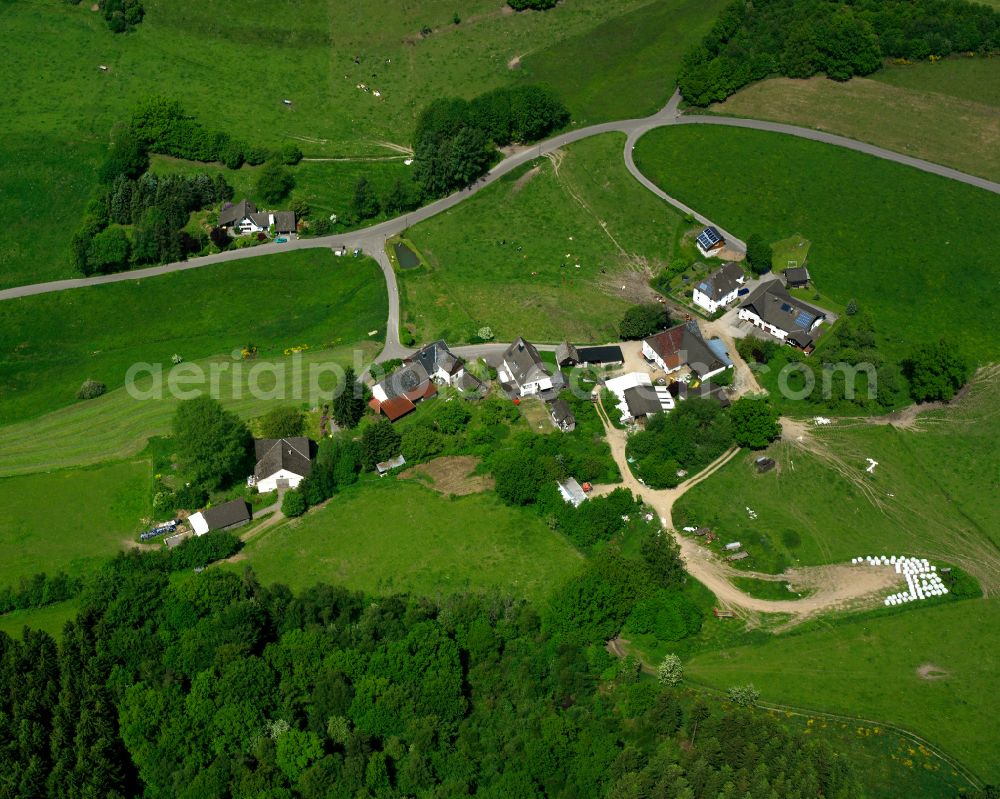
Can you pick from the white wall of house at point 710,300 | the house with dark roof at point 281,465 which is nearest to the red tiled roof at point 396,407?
the house with dark roof at point 281,465

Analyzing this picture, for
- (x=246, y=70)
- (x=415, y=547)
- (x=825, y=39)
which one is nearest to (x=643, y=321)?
(x=415, y=547)

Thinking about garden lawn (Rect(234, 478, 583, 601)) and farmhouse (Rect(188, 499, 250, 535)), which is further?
farmhouse (Rect(188, 499, 250, 535))

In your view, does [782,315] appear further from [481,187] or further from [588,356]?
[481,187]

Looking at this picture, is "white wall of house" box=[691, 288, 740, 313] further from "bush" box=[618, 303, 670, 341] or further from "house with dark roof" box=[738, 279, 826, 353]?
"bush" box=[618, 303, 670, 341]

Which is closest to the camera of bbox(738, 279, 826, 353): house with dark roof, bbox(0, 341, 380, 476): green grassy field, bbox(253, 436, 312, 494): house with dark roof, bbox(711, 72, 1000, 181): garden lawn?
bbox(253, 436, 312, 494): house with dark roof

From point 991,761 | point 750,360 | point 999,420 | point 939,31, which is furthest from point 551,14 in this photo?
point 991,761

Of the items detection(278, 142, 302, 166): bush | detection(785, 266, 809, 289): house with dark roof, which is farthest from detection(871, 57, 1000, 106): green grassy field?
detection(278, 142, 302, 166): bush

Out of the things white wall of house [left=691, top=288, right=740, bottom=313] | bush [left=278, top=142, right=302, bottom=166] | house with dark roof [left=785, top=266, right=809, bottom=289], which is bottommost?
white wall of house [left=691, top=288, right=740, bottom=313]

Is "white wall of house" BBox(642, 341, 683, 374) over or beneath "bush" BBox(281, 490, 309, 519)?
over
